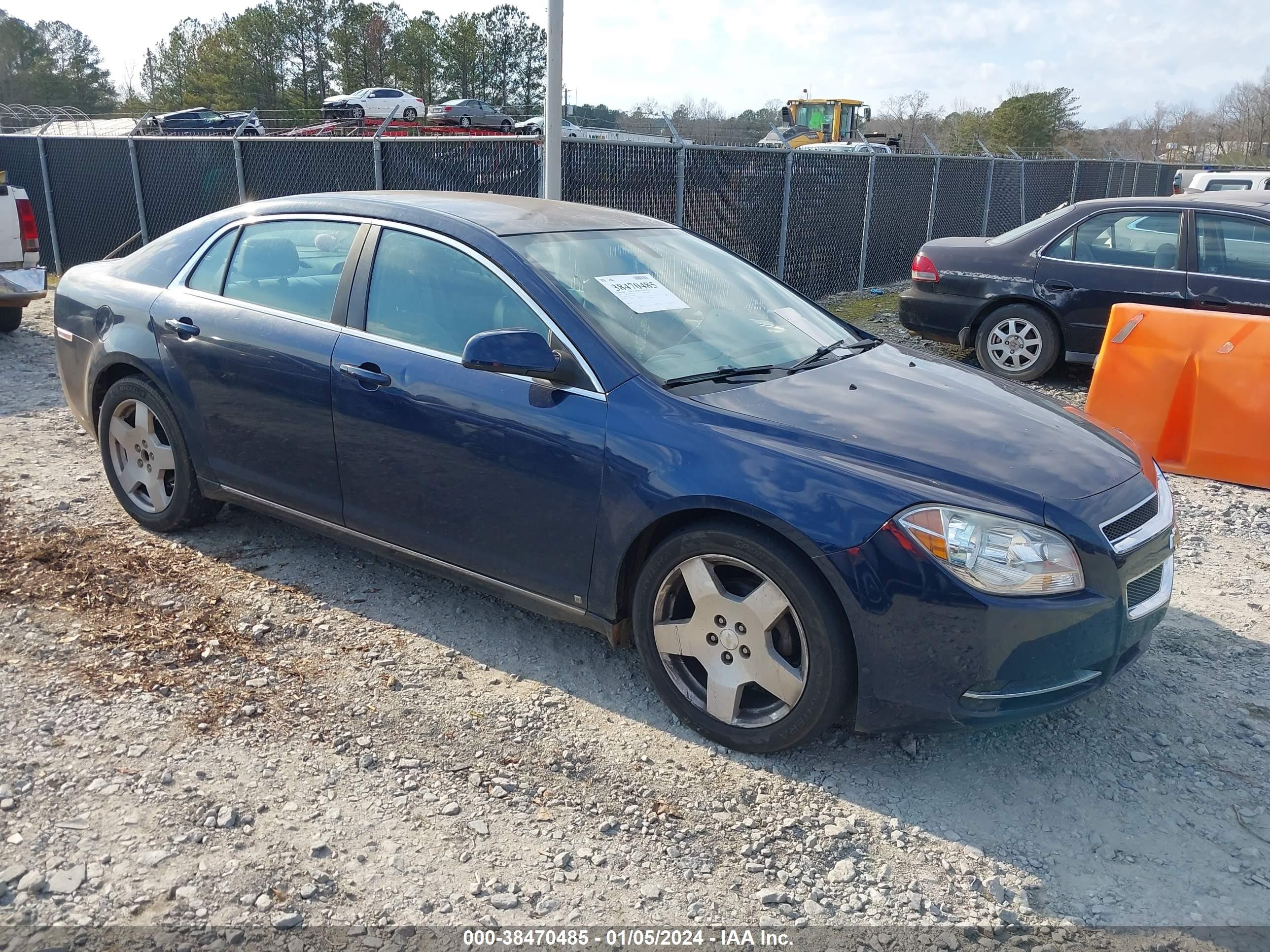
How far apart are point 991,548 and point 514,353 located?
1608mm

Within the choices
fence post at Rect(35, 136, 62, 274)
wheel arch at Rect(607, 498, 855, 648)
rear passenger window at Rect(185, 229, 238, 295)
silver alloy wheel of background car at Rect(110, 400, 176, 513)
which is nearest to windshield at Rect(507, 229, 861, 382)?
wheel arch at Rect(607, 498, 855, 648)

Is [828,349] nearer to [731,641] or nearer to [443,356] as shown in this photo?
[731,641]

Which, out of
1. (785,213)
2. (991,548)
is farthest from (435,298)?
(785,213)

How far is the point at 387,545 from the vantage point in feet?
13.0

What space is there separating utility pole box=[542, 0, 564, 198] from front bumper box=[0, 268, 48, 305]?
526 centimetres

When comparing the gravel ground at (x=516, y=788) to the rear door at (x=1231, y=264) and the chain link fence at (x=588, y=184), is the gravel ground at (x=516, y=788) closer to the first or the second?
the rear door at (x=1231, y=264)

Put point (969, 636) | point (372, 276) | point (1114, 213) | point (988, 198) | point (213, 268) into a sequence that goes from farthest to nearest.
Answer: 1. point (988, 198)
2. point (1114, 213)
3. point (213, 268)
4. point (372, 276)
5. point (969, 636)

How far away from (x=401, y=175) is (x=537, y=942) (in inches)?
336

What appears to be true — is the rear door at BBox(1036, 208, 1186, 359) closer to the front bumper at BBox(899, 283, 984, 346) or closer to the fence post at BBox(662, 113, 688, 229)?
the front bumper at BBox(899, 283, 984, 346)

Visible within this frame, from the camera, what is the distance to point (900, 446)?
307 cm

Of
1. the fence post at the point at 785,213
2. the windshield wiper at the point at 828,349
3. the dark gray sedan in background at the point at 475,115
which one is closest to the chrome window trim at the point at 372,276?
the windshield wiper at the point at 828,349

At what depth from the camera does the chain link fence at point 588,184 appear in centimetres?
927

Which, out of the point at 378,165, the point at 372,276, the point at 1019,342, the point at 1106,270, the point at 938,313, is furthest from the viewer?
the point at 378,165

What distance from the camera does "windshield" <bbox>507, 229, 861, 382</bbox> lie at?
11.7ft
